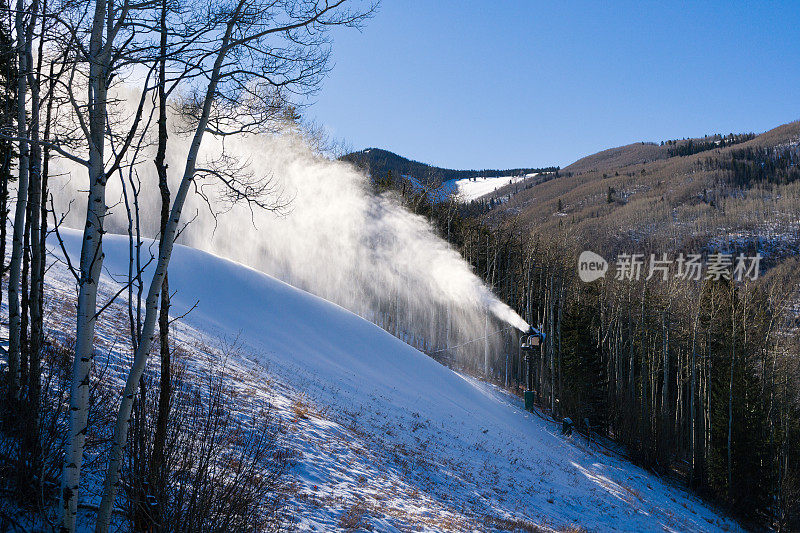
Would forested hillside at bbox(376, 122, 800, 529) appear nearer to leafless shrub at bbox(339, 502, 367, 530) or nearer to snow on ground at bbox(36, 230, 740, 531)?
snow on ground at bbox(36, 230, 740, 531)

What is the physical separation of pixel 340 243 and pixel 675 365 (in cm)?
2780

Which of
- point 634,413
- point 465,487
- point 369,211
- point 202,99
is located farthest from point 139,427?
point 369,211

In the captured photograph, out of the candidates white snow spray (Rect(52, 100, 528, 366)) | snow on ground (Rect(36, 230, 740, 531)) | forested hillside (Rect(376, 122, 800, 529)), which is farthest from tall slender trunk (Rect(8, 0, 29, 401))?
white snow spray (Rect(52, 100, 528, 366))

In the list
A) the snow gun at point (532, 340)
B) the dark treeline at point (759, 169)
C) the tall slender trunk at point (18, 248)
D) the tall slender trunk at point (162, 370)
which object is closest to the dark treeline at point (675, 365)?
the snow gun at point (532, 340)

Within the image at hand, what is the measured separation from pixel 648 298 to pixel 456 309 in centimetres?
1225

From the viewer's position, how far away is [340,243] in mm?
31422

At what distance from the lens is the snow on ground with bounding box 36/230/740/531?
8.09m

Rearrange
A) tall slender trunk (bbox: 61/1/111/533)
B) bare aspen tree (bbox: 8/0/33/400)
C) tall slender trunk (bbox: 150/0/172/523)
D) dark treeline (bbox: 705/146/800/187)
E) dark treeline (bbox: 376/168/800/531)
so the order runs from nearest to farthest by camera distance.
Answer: tall slender trunk (bbox: 61/1/111/533)
tall slender trunk (bbox: 150/0/172/523)
bare aspen tree (bbox: 8/0/33/400)
dark treeline (bbox: 376/168/800/531)
dark treeline (bbox: 705/146/800/187)

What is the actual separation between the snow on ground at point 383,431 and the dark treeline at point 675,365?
4035 mm

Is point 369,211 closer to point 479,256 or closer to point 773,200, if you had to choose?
point 479,256

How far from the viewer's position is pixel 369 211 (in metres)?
31.9

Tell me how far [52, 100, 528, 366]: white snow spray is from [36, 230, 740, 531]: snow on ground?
1089 centimetres

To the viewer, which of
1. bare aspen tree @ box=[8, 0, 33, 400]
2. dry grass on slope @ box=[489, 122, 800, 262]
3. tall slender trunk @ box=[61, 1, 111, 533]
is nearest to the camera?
tall slender trunk @ box=[61, 1, 111, 533]

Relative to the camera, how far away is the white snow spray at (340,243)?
102 feet
